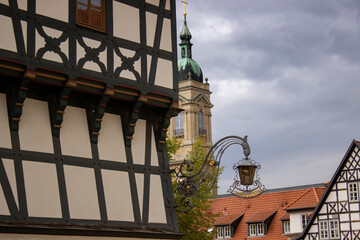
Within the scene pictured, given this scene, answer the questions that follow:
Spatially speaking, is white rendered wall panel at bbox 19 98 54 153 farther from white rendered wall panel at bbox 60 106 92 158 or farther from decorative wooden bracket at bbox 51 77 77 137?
white rendered wall panel at bbox 60 106 92 158

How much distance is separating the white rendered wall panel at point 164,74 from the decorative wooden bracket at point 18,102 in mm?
3732

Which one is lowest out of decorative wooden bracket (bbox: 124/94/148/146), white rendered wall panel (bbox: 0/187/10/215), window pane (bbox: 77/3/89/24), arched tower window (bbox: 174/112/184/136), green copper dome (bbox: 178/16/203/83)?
white rendered wall panel (bbox: 0/187/10/215)

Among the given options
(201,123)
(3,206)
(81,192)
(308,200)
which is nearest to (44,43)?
(81,192)

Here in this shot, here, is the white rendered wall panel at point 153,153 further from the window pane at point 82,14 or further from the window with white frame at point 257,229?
the window with white frame at point 257,229

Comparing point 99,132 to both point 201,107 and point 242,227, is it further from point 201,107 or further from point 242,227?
point 201,107

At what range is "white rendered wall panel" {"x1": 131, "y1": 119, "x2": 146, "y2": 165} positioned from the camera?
55.4ft

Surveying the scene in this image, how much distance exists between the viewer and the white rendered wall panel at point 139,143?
55.4 ft

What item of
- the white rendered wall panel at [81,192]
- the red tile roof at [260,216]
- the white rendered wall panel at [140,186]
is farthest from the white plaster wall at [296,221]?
the white rendered wall panel at [81,192]

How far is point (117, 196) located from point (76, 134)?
1.67 meters

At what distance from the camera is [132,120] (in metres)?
16.8

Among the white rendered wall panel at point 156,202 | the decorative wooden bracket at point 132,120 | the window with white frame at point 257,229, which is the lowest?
the white rendered wall panel at point 156,202

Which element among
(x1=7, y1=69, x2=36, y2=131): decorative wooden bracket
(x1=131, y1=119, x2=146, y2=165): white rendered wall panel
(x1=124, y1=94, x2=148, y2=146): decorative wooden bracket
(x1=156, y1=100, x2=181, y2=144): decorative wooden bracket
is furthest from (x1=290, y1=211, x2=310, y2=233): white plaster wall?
(x1=7, y1=69, x2=36, y2=131): decorative wooden bracket

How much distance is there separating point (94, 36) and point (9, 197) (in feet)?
14.0

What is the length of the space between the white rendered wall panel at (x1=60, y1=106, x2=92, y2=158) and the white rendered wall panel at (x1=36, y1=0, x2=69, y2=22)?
1.97 m
